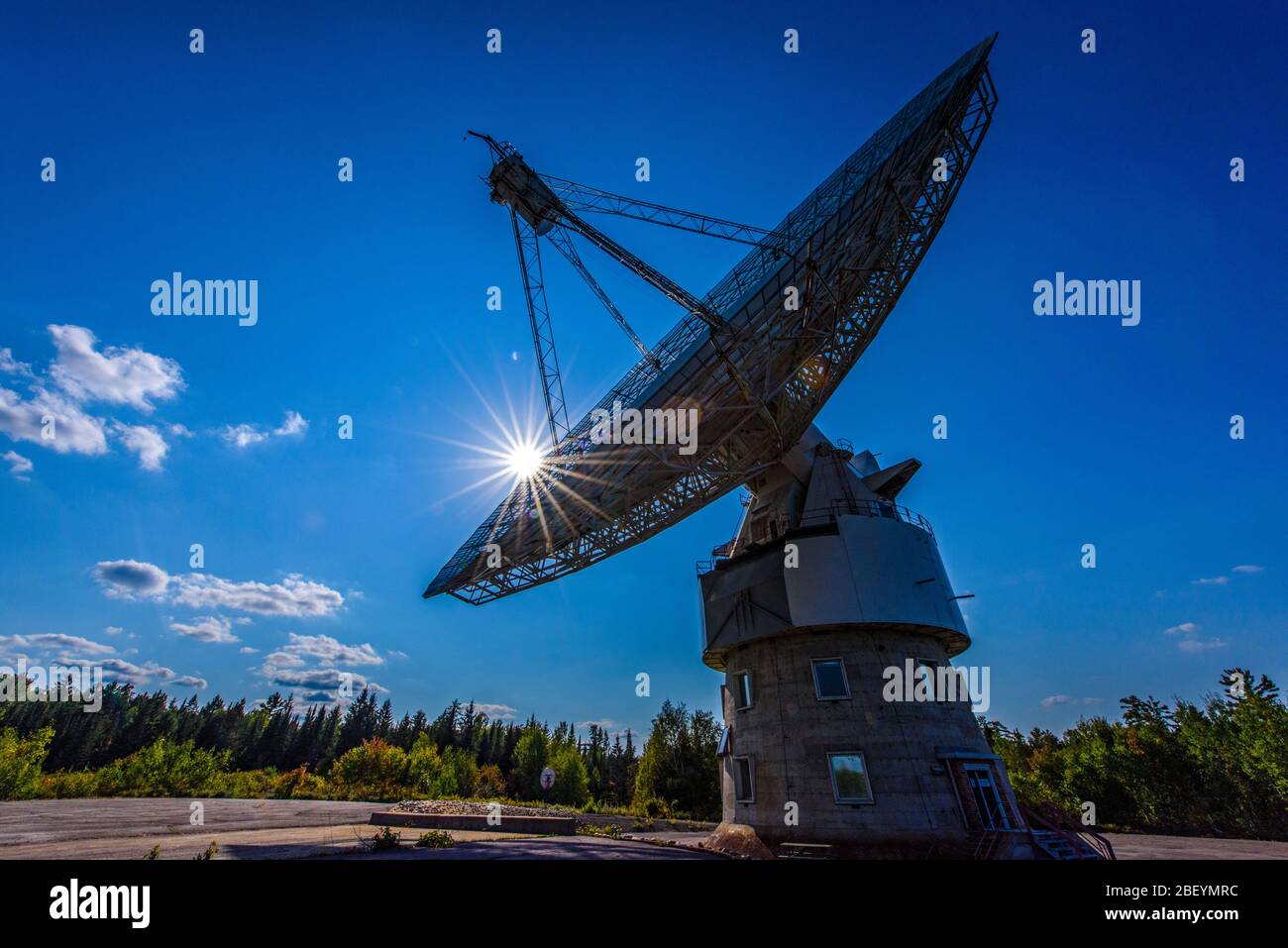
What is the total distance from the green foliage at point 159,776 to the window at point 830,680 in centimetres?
5158

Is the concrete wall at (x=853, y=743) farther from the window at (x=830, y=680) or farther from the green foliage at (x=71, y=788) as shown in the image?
the green foliage at (x=71, y=788)

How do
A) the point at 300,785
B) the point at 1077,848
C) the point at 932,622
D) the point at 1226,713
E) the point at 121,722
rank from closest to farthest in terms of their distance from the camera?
1. the point at 1077,848
2. the point at 932,622
3. the point at 1226,713
4. the point at 300,785
5. the point at 121,722

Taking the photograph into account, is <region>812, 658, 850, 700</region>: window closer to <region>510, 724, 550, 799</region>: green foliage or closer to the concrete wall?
the concrete wall

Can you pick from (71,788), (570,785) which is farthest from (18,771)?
(570,785)

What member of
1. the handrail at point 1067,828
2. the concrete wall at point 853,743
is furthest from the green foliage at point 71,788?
the handrail at point 1067,828

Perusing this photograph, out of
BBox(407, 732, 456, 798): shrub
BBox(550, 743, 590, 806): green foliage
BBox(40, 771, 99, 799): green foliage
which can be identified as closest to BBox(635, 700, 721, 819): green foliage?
BBox(550, 743, 590, 806): green foliage

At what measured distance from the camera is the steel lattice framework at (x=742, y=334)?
62.7 feet

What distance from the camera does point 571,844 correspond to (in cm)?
1766

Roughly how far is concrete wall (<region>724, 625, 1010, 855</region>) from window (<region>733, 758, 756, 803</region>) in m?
0.26

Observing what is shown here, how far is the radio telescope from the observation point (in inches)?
730

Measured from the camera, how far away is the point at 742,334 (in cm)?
1931
